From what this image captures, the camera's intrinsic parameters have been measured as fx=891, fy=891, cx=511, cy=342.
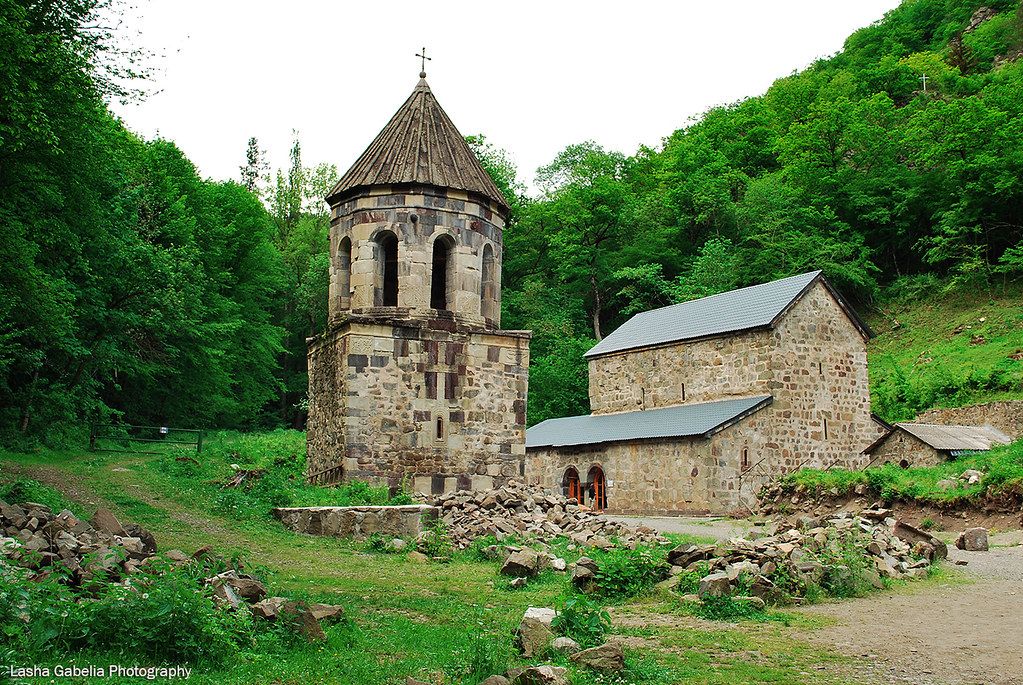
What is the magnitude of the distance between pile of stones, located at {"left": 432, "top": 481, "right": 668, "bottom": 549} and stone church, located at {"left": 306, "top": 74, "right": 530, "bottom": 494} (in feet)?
4.12

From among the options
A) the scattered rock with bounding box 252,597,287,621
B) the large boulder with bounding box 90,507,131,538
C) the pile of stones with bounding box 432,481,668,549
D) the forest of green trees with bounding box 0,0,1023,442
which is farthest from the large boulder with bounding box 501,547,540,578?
the forest of green trees with bounding box 0,0,1023,442

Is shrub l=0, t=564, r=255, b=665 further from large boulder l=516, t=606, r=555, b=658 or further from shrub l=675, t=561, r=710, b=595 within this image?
shrub l=675, t=561, r=710, b=595

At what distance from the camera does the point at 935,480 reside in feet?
68.5

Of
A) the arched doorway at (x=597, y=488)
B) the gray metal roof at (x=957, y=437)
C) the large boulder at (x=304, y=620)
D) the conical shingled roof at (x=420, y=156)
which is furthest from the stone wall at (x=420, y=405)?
the gray metal roof at (x=957, y=437)

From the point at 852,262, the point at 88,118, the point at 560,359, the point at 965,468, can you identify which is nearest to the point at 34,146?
the point at 88,118

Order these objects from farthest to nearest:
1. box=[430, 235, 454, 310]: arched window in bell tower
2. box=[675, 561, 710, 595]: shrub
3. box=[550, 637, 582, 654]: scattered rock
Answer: box=[430, 235, 454, 310]: arched window in bell tower
box=[675, 561, 710, 595]: shrub
box=[550, 637, 582, 654]: scattered rock

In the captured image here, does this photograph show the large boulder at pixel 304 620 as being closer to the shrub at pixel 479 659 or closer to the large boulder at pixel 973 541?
the shrub at pixel 479 659

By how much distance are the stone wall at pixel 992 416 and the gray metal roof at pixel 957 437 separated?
75 cm

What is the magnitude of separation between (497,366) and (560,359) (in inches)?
991

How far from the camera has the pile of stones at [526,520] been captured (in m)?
14.9

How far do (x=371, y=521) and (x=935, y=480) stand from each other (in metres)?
13.7

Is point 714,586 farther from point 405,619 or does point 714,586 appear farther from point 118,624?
point 118,624

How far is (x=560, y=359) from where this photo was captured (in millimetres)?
43719

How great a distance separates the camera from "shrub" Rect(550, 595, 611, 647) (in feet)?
24.3
